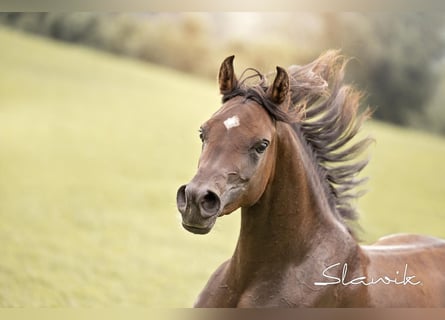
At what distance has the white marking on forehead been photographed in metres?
1.99

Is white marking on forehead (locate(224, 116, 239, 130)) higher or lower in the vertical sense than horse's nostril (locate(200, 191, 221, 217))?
higher

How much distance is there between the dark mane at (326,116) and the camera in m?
2.13

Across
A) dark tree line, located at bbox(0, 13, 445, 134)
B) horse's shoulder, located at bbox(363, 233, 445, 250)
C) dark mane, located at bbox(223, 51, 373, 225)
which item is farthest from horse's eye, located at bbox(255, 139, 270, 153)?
dark tree line, located at bbox(0, 13, 445, 134)

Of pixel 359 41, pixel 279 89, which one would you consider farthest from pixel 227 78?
pixel 359 41

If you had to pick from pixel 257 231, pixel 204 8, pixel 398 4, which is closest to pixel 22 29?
pixel 204 8

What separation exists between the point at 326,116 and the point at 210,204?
0.68 metres

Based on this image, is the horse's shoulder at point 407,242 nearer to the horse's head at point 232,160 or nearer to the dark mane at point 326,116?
the dark mane at point 326,116

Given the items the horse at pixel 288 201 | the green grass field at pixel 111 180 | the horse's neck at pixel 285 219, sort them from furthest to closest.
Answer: the green grass field at pixel 111 180
the horse's neck at pixel 285 219
the horse at pixel 288 201

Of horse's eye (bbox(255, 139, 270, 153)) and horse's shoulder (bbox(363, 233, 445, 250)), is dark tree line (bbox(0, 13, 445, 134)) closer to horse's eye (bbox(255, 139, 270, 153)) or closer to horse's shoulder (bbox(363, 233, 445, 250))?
horse's shoulder (bbox(363, 233, 445, 250))

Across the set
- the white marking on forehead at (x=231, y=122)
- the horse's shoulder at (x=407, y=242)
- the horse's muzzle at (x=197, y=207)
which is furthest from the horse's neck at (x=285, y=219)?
the horse's shoulder at (x=407, y=242)

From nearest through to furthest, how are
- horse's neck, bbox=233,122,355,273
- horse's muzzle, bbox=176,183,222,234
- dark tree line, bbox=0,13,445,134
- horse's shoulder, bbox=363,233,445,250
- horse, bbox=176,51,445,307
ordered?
horse's muzzle, bbox=176,183,222,234, horse, bbox=176,51,445,307, horse's neck, bbox=233,122,355,273, horse's shoulder, bbox=363,233,445,250, dark tree line, bbox=0,13,445,134

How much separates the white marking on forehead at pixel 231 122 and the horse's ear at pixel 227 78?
6.6 inches

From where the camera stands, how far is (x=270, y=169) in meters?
2.06

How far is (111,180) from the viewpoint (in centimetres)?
450
